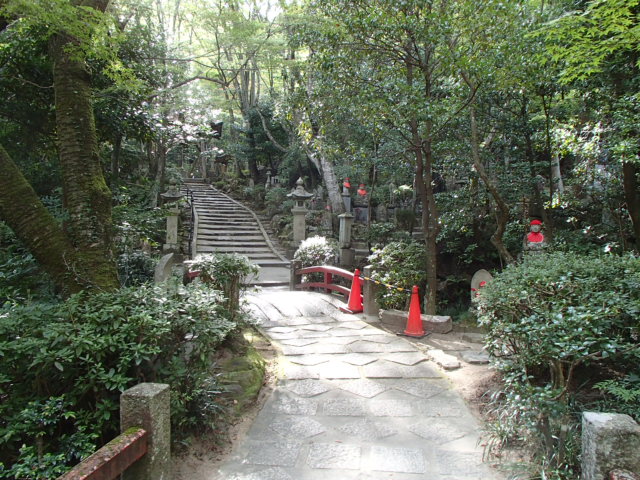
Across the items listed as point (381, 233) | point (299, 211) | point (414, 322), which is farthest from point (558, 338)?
point (299, 211)

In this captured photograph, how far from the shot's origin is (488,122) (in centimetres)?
924

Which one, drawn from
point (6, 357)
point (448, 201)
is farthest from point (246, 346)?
point (448, 201)

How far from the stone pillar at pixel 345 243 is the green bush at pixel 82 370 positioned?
972 centimetres

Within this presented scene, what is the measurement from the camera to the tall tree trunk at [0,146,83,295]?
4.03 metres

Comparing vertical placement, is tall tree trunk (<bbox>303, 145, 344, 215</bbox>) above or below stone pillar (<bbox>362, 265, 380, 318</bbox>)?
above

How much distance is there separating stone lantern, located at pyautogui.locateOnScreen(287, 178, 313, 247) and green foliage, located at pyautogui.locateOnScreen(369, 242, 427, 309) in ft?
26.8

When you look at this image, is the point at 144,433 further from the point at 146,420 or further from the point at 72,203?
the point at 72,203

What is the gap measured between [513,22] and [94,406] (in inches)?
293

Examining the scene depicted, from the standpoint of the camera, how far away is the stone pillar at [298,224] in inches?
642

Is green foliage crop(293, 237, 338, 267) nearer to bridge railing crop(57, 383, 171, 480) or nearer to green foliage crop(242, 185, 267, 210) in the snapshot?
bridge railing crop(57, 383, 171, 480)

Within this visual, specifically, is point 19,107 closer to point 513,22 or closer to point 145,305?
point 145,305

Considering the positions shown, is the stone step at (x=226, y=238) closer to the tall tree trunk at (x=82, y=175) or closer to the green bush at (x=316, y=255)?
the green bush at (x=316, y=255)

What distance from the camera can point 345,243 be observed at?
13125 millimetres

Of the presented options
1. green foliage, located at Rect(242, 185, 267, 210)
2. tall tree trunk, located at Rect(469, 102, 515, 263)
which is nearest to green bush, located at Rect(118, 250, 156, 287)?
tall tree trunk, located at Rect(469, 102, 515, 263)
